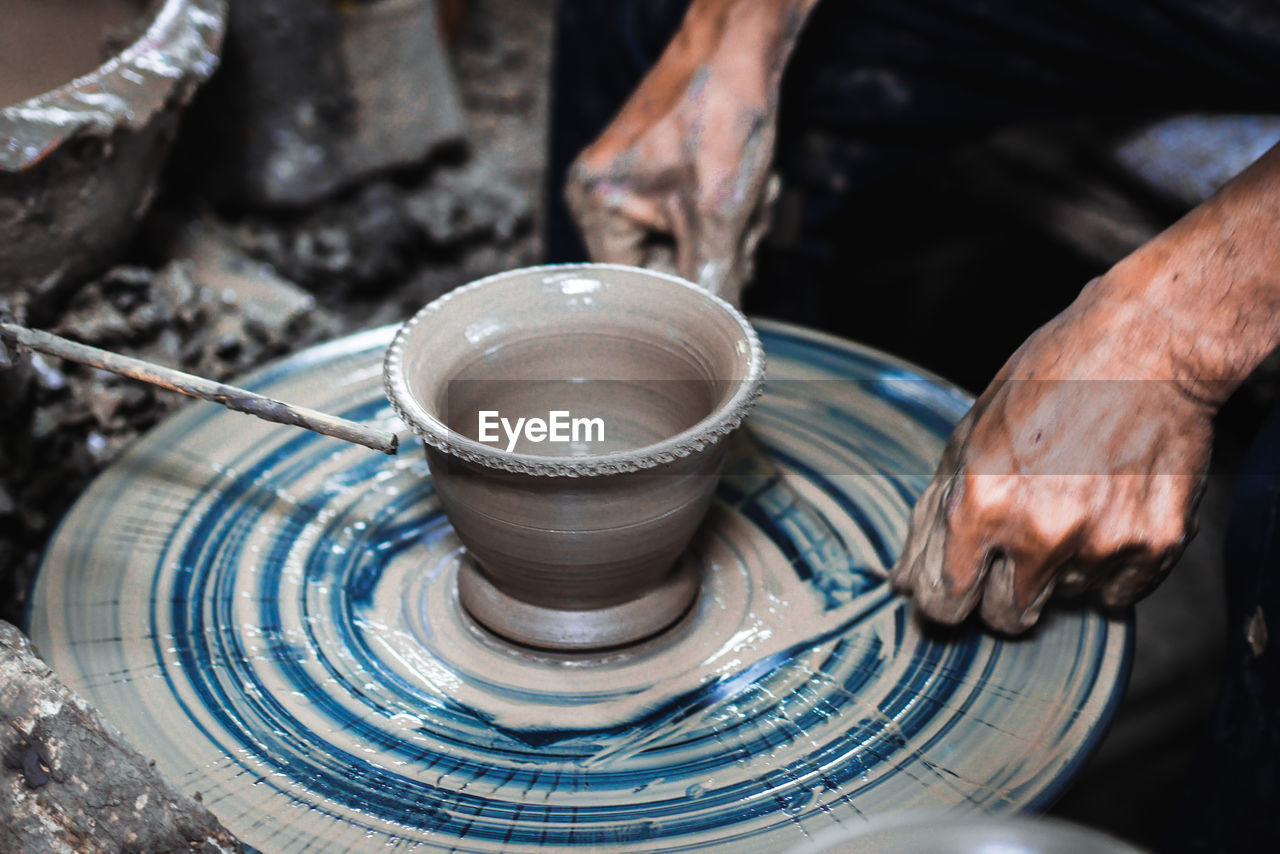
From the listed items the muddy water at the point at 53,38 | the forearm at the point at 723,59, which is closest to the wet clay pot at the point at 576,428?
the forearm at the point at 723,59

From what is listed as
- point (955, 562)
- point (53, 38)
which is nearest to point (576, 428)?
point (955, 562)

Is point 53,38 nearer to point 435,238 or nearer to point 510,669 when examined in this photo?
point 435,238

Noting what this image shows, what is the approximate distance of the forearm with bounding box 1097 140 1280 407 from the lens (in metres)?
1.16

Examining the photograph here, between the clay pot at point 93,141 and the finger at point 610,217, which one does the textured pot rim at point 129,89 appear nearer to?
the clay pot at point 93,141

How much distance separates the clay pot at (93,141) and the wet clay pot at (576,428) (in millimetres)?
689

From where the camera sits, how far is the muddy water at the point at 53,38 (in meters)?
2.00

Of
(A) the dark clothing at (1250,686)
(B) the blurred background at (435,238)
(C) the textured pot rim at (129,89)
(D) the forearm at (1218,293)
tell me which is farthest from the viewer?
(B) the blurred background at (435,238)

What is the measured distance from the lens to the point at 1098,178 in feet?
6.90

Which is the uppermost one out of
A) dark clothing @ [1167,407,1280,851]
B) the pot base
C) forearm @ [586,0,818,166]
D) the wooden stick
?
forearm @ [586,0,818,166]

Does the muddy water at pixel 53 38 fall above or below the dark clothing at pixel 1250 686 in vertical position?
above

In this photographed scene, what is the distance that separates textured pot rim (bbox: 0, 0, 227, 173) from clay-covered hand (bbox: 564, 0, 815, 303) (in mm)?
653

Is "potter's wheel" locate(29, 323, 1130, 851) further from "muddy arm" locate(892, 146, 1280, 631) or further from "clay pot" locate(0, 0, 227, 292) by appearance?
"clay pot" locate(0, 0, 227, 292)

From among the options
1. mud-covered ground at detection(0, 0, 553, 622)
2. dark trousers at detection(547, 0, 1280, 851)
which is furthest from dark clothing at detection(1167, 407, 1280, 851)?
mud-covered ground at detection(0, 0, 553, 622)

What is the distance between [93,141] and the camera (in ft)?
5.37
